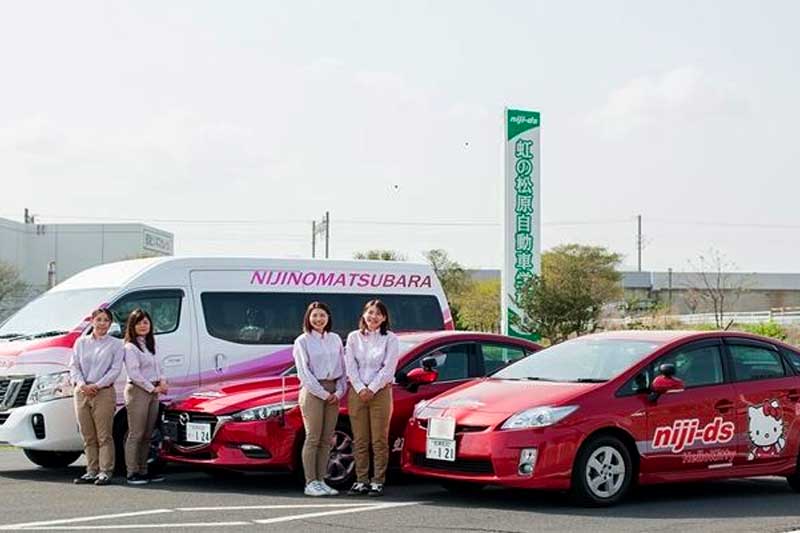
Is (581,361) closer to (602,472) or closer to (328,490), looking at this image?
(602,472)

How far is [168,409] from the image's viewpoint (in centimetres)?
1263

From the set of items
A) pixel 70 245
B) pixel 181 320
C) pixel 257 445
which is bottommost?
pixel 257 445

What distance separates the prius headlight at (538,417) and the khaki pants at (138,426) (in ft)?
12.9

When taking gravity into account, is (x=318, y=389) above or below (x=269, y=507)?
above

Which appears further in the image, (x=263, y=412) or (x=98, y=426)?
(x=98, y=426)

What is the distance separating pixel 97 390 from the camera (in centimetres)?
1230

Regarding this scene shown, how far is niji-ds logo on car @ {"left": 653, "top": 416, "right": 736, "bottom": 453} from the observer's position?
10.8 meters

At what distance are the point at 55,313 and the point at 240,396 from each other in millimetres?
2957

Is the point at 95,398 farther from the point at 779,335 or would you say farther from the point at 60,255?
the point at 60,255

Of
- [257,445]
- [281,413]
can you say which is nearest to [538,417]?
[281,413]

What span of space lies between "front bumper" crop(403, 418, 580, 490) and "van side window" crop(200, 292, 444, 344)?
474 cm

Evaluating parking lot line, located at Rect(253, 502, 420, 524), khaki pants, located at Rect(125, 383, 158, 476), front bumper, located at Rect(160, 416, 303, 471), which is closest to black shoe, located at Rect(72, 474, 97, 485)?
khaki pants, located at Rect(125, 383, 158, 476)

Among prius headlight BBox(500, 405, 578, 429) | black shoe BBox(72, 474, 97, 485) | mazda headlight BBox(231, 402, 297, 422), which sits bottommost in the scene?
black shoe BBox(72, 474, 97, 485)

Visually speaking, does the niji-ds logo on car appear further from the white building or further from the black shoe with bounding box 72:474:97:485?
the white building
